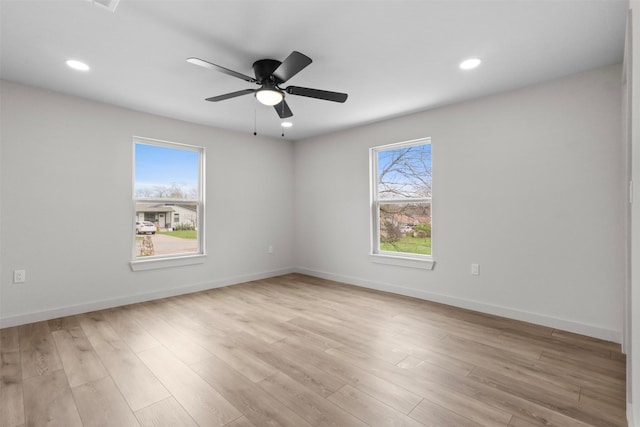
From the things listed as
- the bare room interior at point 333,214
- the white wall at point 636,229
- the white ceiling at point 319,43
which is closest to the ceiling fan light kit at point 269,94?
the bare room interior at point 333,214

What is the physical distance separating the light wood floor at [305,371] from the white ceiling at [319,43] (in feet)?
8.04

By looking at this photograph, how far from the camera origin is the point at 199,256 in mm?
4438

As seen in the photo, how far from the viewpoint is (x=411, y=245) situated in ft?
13.7

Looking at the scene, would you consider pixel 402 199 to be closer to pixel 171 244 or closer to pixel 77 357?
pixel 171 244

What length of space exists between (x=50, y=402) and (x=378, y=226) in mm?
3854

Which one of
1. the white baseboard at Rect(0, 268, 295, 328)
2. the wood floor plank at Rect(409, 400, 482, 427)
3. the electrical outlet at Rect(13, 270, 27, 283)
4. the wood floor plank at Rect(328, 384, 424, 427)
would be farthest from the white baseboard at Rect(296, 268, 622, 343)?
the electrical outlet at Rect(13, 270, 27, 283)

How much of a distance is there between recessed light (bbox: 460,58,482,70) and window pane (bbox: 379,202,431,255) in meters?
1.76

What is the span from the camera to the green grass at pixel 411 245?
4.00 m

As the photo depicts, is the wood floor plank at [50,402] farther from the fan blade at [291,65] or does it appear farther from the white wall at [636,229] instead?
the white wall at [636,229]

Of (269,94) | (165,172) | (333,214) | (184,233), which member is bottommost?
(184,233)

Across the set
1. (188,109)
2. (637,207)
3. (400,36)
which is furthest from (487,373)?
(188,109)

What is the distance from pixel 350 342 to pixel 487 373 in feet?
3.47

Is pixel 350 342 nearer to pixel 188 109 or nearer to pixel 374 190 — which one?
pixel 374 190

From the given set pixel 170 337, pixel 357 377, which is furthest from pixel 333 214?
pixel 357 377
